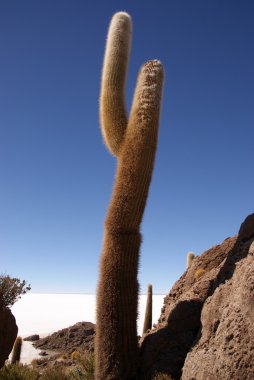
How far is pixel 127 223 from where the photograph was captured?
848 cm

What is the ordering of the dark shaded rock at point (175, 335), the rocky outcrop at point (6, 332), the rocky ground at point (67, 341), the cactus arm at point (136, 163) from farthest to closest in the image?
the rocky ground at point (67, 341) → the rocky outcrop at point (6, 332) → the cactus arm at point (136, 163) → the dark shaded rock at point (175, 335)

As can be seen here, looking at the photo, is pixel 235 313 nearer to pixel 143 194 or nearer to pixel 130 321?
pixel 130 321

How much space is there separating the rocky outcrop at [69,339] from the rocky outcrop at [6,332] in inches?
755

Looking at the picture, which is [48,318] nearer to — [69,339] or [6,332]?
[69,339]

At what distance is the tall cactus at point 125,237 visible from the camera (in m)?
8.18

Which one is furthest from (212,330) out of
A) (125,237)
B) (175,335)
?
(125,237)

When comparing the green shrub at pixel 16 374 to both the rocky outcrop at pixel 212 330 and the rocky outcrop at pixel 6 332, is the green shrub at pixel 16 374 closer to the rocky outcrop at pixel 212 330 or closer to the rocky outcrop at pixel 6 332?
the rocky outcrop at pixel 6 332

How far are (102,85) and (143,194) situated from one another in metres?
3.34

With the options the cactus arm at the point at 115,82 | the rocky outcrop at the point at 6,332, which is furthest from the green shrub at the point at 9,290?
the cactus arm at the point at 115,82

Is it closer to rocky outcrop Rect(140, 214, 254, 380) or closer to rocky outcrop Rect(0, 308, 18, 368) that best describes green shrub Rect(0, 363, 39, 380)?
rocky outcrop Rect(0, 308, 18, 368)

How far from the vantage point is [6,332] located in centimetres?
1056

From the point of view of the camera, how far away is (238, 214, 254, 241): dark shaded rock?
28.6 feet

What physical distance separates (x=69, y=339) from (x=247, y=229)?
25.8 m

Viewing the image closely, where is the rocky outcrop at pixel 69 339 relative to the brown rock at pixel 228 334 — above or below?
below
